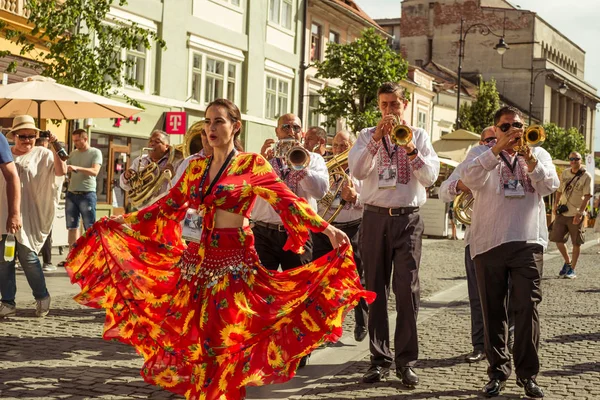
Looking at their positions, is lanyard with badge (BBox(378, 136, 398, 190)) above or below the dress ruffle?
above

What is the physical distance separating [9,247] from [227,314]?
4.63 metres

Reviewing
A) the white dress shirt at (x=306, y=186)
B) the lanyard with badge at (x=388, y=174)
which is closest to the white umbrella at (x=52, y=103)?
the white dress shirt at (x=306, y=186)

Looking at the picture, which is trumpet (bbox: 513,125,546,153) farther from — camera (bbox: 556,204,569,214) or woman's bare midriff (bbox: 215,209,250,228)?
camera (bbox: 556,204,569,214)

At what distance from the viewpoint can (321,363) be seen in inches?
299

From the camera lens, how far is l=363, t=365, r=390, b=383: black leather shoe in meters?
6.81

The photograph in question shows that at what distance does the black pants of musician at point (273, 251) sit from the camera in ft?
24.4

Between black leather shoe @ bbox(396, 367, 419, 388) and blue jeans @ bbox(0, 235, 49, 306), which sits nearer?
black leather shoe @ bbox(396, 367, 419, 388)

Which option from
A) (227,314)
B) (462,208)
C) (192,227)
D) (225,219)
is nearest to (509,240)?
(225,219)

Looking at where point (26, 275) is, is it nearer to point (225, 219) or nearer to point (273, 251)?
point (273, 251)

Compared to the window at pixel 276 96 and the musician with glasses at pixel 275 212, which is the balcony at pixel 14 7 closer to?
the window at pixel 276 96

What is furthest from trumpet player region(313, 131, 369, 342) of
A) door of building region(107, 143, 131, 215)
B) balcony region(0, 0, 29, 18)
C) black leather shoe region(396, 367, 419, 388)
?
door of building region(107, 143, 131, 215)

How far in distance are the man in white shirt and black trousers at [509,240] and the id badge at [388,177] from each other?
0.54 meters

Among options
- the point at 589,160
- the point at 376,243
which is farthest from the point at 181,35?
the point at 376,243

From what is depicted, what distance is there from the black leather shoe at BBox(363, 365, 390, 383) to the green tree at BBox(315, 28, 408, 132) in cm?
2633
